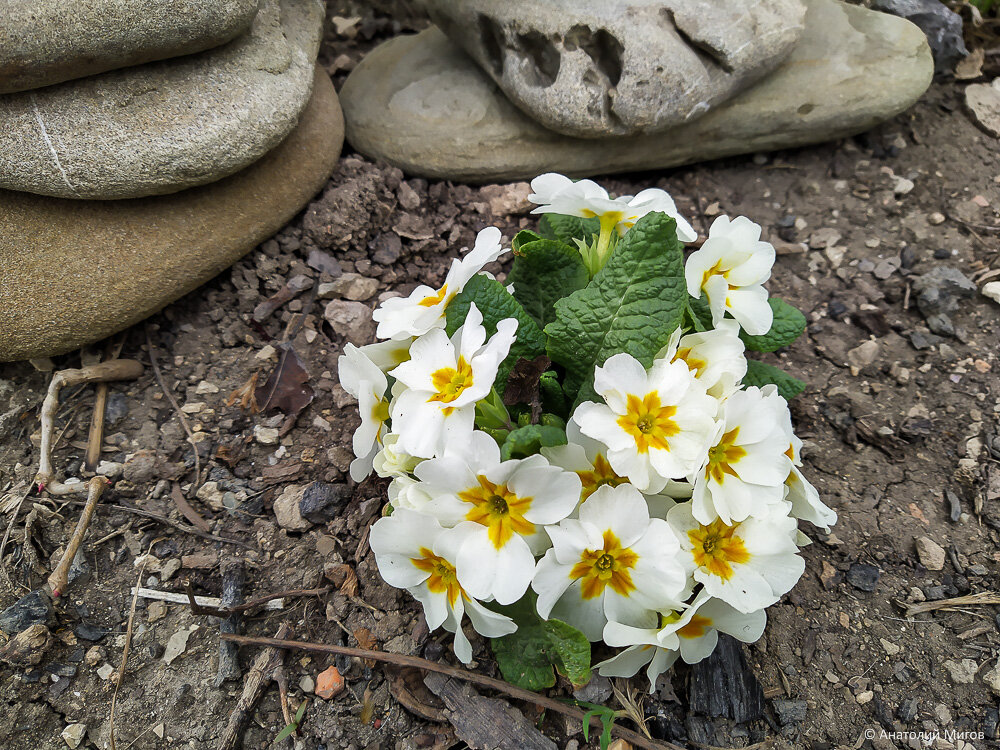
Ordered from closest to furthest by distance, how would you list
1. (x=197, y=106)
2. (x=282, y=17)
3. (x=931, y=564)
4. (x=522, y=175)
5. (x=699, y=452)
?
(x=699, y=452), (x=931, y=564), (x=197, y=106), (x=282, y=17), (x=522, y=175)

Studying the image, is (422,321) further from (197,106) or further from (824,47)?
(824,47)

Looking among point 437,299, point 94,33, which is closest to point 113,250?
point 94,33

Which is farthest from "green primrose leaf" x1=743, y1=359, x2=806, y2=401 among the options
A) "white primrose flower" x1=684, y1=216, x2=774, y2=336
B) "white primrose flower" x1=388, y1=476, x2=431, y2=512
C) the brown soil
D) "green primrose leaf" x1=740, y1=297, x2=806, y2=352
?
"white primrose flower" x1=388, y1=476, x2=431, y2=512

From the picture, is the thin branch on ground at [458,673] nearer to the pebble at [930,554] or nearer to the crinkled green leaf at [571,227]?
the pebble at [930,554]

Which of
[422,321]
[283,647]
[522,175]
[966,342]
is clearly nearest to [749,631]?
[422,321]

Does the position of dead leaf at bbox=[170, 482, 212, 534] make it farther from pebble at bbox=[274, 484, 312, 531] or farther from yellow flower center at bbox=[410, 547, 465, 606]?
yellow flower center at bbox=[410, 547, 465, 606]

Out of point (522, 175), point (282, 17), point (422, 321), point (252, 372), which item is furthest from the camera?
point (522, 175)
